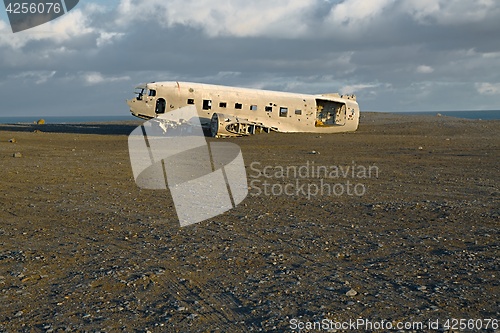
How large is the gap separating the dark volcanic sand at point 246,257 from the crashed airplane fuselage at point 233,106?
16.5 meters

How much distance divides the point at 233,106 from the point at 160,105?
13.7 ft

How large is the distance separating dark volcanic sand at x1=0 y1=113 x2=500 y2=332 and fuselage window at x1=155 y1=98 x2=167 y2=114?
16.5 metres

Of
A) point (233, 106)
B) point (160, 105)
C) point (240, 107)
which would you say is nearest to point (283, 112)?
point (240, 107)

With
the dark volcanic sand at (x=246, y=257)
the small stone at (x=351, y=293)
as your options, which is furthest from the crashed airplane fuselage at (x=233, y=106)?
the small stone at (x=351, y=293)

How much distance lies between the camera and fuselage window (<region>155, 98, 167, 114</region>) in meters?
32.1

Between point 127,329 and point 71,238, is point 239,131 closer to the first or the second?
point 71,238

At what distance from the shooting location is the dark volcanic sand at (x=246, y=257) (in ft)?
20.5

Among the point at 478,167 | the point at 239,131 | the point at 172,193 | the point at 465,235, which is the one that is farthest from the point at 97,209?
the point at 239,131

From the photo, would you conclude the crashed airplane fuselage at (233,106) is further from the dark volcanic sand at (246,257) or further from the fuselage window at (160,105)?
the dark volcanic sand at (246,257)

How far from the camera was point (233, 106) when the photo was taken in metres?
32.9

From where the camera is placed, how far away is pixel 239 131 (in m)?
32.5

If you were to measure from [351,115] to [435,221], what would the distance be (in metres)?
27.4

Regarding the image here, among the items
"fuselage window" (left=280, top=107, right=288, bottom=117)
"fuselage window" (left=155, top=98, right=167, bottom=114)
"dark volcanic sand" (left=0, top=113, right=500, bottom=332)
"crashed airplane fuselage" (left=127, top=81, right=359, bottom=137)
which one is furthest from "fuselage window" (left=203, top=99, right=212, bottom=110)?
"dark volcanic sand" (left=0, top=113, right=500, bottom=332)

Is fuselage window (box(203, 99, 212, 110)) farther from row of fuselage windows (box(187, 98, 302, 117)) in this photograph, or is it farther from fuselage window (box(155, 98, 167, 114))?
fuselage window (box(155, 98, 167, 114))
